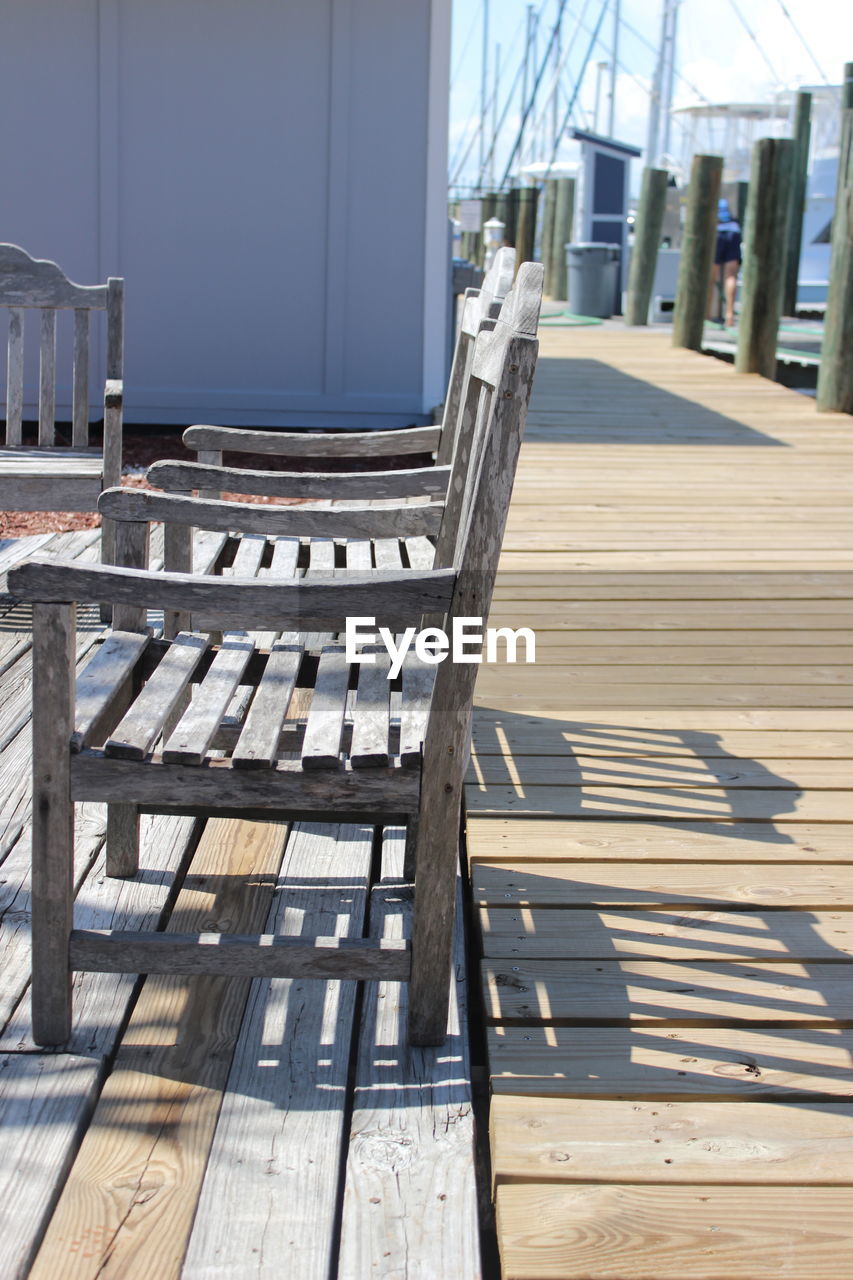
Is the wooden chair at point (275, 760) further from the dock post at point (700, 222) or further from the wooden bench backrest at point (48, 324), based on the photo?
the dock post at point (700, 222)

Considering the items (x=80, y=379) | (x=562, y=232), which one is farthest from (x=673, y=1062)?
(x=562, y=232)

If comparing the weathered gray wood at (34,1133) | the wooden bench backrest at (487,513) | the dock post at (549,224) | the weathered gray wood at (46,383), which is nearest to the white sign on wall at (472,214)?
the dock post at (549,224)

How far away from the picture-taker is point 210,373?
741 cm

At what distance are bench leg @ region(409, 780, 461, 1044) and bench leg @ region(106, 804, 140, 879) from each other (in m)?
0.67

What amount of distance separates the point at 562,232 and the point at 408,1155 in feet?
61.4

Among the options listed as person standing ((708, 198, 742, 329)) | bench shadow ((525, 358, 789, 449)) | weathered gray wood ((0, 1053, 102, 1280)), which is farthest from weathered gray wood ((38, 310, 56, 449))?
person standing ((708, 198, 742, 329))

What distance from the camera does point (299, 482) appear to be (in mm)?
2844

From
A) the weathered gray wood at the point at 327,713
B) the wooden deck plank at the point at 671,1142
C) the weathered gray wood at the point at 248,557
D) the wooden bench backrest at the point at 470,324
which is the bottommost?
the wooden deck plank at the point at 671,1142

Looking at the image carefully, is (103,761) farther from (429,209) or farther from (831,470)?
(429,209)

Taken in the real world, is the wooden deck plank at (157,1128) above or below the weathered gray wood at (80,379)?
below

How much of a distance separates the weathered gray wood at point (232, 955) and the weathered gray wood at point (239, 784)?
0.64 feet

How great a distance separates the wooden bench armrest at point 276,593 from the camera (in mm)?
1817

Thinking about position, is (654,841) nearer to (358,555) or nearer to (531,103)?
(358,555)

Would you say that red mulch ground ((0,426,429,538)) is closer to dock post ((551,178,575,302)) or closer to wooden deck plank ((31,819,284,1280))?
wooden deck plank ((31,819,284,1280))
